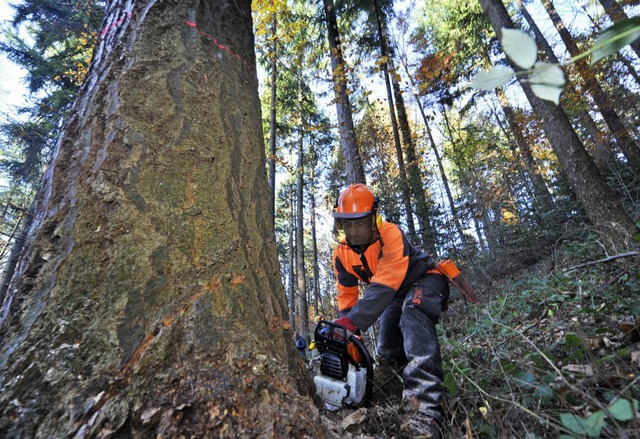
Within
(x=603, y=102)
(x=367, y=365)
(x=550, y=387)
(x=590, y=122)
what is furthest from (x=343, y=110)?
(x=590, y=122)

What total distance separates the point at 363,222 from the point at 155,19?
206cm

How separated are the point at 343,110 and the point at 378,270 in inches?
227

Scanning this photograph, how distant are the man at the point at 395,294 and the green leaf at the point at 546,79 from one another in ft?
6.25

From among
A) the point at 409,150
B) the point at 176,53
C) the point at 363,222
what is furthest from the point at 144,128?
the point at 409,150

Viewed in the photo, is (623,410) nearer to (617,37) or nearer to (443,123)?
(617,37)

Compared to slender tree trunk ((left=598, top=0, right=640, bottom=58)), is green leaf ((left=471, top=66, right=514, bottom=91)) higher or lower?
lower

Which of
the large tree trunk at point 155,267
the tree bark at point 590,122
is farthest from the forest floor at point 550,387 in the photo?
the tree bark at point 590,122

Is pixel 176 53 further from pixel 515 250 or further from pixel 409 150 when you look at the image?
pixel 409 150

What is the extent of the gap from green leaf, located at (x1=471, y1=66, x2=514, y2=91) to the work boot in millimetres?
1711

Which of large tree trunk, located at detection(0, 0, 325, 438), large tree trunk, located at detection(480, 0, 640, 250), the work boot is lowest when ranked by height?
the work boot

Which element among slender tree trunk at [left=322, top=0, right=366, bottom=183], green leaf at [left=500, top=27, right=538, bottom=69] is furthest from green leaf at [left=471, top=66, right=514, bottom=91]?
slender tree trunk at [left=322, top=0, right=366, bottom=183]

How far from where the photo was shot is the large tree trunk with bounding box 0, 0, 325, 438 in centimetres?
93

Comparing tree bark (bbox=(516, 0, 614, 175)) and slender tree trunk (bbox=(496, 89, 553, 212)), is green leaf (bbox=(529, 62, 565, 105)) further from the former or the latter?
tree bark (bbox=(516, 0, 614, 175))

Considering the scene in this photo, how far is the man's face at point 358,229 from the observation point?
288 centimetres
